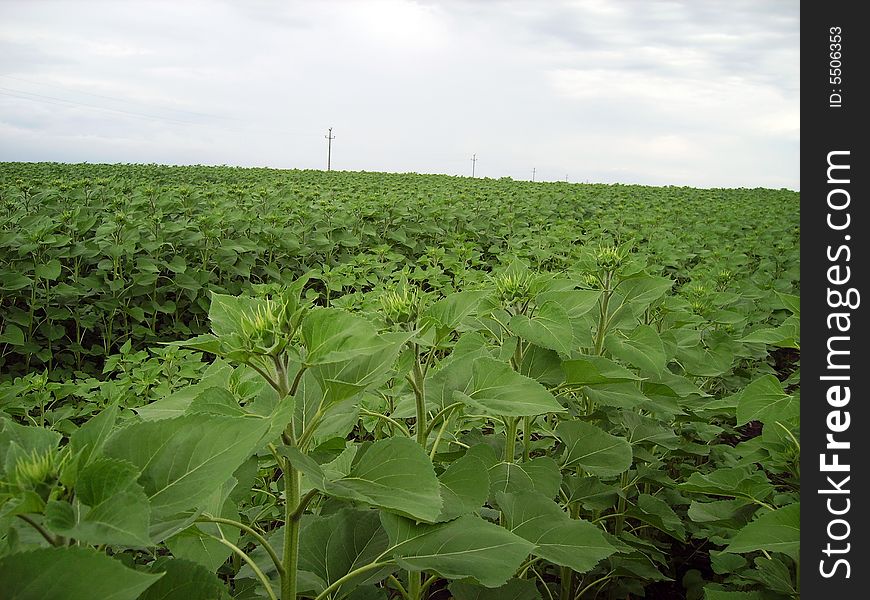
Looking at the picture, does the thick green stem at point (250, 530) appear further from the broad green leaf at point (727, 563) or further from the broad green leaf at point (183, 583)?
the broad green leaf at point (727, 563)

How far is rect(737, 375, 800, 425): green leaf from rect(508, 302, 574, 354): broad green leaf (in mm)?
445

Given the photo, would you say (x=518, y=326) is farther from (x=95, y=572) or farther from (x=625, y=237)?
(x=625, y=237)

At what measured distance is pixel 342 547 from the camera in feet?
4.33

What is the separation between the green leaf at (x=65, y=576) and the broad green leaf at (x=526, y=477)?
3.33 ft

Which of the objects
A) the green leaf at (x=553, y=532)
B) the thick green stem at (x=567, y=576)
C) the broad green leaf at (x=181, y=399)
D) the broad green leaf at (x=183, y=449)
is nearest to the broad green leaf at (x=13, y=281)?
the broad green leaf at (x=181, y=399)

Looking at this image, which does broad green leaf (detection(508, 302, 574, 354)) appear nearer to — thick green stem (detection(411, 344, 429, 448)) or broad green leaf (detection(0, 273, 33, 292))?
thick green stem (detection(411, 344, 429, 448))

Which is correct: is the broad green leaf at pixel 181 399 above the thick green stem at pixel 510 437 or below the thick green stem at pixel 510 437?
above

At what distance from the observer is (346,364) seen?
123 centimetres

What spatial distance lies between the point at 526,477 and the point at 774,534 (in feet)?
1.75

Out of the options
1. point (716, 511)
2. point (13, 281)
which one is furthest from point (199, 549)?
point (13, 281)

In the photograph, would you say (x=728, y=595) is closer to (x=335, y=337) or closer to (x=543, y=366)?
(x=543, y=366)

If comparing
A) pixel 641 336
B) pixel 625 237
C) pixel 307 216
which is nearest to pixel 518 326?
pixel 641 336

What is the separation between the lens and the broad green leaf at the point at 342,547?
4.25 ft

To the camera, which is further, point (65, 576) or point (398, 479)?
point (398, 479)
